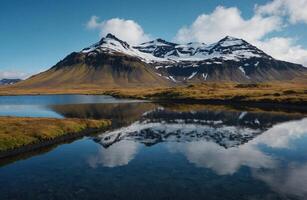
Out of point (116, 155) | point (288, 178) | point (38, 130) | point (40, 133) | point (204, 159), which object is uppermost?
point (38, 130)

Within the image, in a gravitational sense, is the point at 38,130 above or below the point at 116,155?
above

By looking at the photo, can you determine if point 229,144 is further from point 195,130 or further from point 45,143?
point 45,143

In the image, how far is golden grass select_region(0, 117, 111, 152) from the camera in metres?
54.2

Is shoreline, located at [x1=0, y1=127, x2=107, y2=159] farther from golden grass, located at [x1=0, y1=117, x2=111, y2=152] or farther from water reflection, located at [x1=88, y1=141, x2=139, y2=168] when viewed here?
water reflection, located at [x1=88, y1=141, x2=139, y2=168]

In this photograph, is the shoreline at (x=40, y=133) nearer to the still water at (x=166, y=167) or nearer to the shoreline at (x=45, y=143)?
the shoreline at (x=45, y=143)

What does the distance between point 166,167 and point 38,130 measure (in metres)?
29.1

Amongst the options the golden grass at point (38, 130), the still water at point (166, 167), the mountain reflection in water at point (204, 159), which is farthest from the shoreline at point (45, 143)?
the mountain reflection in water at point (204, 159)

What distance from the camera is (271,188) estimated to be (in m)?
34.5

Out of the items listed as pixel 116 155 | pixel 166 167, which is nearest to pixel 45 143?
pixel 116 155

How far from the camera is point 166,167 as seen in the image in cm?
4372

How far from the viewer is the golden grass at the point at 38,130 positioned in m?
54.2

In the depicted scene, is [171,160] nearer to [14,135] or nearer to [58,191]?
[58,191]

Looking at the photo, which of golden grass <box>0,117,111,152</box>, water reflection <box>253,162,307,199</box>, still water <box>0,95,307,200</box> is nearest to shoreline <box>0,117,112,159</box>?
golden grass <box>0,117,111,152</box>

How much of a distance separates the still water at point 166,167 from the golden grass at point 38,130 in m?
3.87
